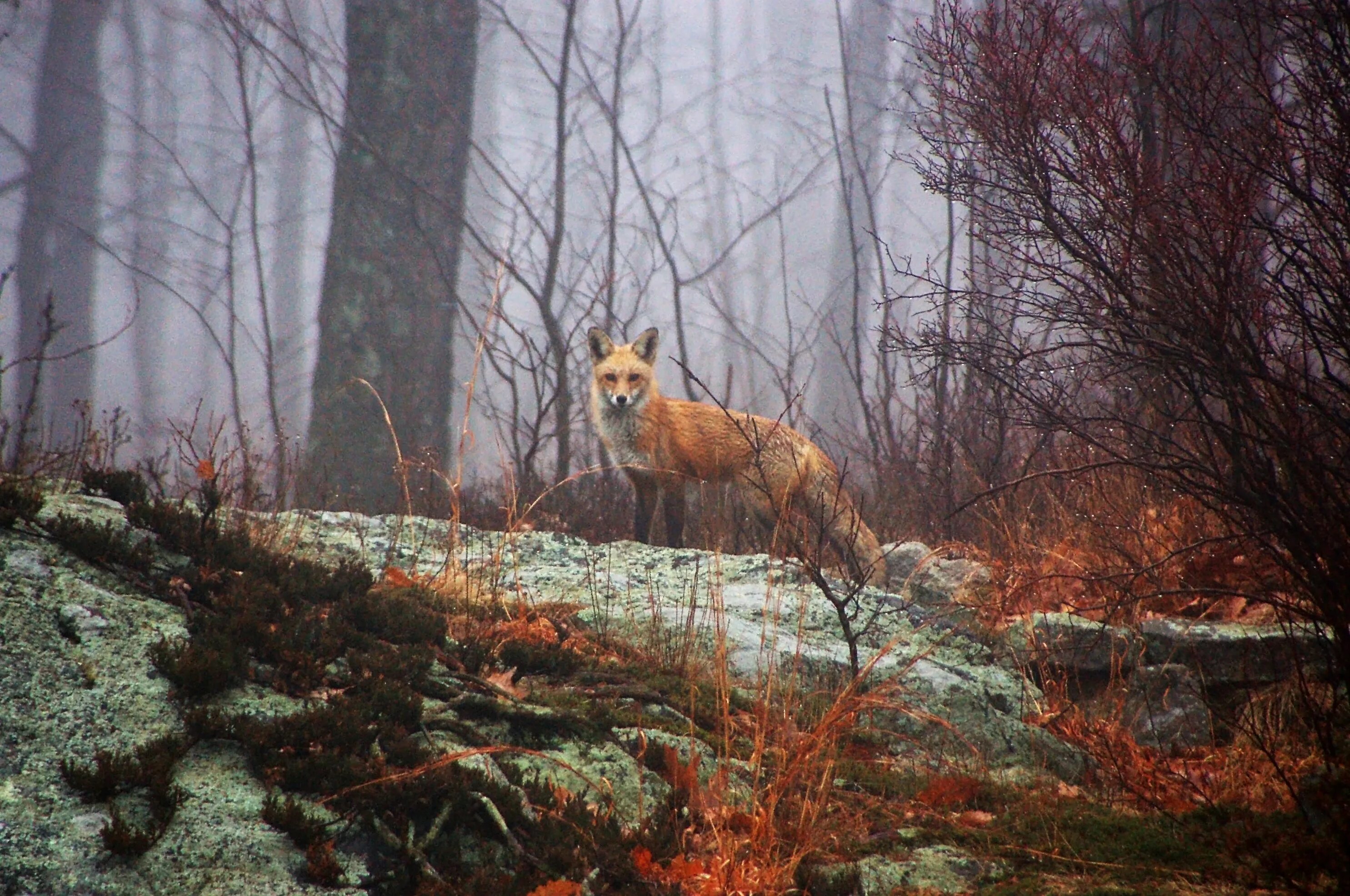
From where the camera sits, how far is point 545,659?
345cm

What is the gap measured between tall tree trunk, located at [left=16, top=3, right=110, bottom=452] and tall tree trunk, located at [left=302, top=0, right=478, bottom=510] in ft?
43.8

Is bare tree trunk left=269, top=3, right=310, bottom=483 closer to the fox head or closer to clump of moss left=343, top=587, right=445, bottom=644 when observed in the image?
the fox head

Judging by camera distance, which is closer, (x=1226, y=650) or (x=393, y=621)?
(x=393, y=621)

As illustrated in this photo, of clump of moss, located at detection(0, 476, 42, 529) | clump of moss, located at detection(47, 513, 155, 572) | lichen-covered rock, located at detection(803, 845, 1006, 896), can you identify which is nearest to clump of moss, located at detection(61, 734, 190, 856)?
clump of moss, located at detection(47, 513, 155, 572)

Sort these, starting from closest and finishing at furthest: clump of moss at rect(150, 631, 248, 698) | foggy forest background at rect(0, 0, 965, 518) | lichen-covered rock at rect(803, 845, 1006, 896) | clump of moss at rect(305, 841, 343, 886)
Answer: clump of moss at rect(305, 841, 343, 886), lichen-covered rock at rect(803, 845, 1006, 896), clump of moss at rect(150, 631, 248, 698), foggy forest background at rect(0, 0, 965, 518)

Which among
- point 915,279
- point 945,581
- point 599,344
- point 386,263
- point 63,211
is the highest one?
point 63,211

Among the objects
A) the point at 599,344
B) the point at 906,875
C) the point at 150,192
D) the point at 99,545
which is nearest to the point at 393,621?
A: the point at 99,545

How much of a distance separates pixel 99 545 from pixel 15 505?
37 cm

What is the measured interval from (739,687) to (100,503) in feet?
10.0

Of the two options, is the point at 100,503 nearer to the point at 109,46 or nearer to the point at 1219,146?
the point at 1219,146

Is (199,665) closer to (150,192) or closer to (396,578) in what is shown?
(396,578)

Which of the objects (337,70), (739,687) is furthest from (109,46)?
(739,687)

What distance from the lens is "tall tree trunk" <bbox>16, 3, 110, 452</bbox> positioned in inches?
841

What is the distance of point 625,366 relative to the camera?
7.89 meters
